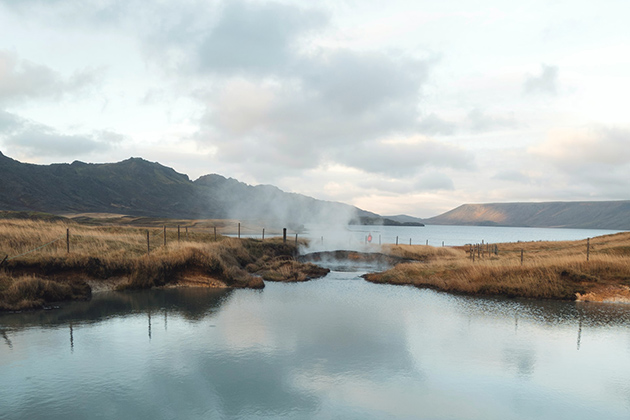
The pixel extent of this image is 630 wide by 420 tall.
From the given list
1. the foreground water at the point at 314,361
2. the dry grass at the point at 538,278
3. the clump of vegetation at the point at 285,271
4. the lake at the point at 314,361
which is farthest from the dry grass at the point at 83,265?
the dry grass at the point at 538,278

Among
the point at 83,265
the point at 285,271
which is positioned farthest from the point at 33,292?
the point at 285,271

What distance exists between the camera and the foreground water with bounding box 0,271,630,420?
1184 centimetres

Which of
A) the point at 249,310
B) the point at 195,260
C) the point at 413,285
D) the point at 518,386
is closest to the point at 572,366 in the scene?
the point at 518,386

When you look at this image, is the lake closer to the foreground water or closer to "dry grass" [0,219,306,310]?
the foreground water

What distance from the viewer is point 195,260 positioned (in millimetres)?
30484

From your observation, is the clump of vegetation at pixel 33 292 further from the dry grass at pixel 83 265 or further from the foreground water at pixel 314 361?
the foreground water at pixel 314 361

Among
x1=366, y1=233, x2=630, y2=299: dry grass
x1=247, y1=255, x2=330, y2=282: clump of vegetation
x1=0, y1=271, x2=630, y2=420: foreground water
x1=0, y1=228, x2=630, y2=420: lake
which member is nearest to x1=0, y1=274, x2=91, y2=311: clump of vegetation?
x1=0, y1=228, x2=630, y2=420: lake

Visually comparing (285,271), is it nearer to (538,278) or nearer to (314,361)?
(538,278)

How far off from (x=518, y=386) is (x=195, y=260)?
2318 centimetres

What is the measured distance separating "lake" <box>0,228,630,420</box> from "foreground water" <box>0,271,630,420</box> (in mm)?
59

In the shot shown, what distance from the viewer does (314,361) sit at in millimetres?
15242

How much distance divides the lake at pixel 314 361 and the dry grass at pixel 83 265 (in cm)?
186

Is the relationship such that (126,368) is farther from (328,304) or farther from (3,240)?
(3,240)

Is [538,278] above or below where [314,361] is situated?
above
